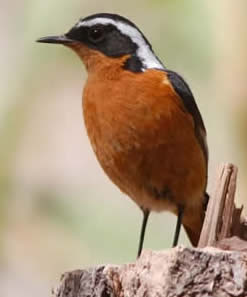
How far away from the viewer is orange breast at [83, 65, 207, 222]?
197 inches

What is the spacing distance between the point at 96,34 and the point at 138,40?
19 centimetres

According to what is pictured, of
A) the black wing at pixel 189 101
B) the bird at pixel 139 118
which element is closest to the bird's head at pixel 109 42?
the bird at pixel 139 118

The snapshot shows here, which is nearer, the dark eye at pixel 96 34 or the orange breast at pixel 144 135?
the orange breast at pixel 144 135

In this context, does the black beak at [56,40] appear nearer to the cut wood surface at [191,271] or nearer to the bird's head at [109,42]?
the bird's head at [109,42]

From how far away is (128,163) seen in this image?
16.6ft

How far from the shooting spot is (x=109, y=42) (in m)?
5.26

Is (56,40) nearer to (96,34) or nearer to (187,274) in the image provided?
(96,34)

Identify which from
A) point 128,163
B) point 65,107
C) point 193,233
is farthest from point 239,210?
point 65,107

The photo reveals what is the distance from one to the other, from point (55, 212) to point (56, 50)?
2.61 ft

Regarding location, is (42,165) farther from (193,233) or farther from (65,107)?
(193,233)

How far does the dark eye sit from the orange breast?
17 cm

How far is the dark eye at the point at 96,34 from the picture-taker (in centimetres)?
521

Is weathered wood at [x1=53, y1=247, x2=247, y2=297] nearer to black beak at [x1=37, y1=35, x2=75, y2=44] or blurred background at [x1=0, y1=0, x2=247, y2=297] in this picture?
blurred background at [x1=0, y1=0, x2=247, y2=297]

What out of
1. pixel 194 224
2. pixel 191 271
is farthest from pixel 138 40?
pixel 191 271
